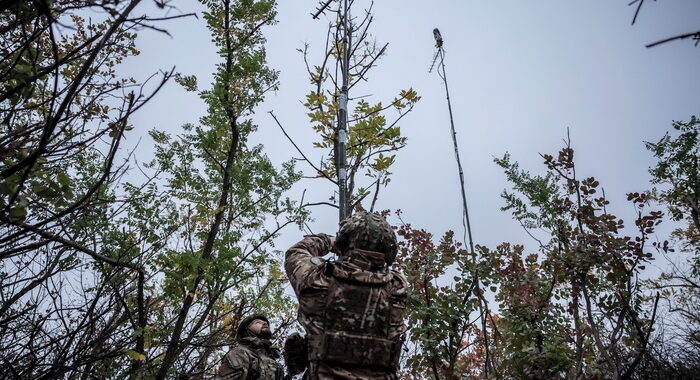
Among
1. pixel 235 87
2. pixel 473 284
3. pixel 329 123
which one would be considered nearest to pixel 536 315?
pixel 473 284

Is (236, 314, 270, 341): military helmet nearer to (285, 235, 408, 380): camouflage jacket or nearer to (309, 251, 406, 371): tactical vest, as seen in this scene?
(285, 235, 408, 380): camouflage jacket

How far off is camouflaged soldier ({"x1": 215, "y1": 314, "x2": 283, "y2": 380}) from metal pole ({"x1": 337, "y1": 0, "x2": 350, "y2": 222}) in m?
2.08

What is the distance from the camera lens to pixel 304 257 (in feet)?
9.57

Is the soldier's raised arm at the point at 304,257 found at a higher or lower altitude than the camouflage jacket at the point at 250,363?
higher

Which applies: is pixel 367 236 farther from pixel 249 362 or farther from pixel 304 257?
pixel 249 362

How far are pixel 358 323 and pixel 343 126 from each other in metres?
2.47

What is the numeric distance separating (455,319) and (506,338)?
147cm

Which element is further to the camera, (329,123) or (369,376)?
(329,123)

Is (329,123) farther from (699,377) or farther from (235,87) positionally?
(699,377)

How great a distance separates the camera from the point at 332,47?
576 centimetres

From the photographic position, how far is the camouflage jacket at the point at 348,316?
259cm

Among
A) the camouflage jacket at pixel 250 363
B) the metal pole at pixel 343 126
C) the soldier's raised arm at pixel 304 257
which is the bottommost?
the camouflage jacket at pixel 250 363

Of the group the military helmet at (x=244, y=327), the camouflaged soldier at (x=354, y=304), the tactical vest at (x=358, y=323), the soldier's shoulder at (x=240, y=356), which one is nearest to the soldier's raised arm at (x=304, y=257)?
the camouflaged soldier at (x=354, y=304)

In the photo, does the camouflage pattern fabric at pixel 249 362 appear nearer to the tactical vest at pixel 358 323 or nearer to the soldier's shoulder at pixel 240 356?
the soldier's shoulder at pixel 240 356
